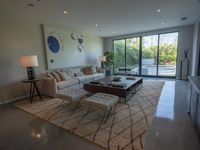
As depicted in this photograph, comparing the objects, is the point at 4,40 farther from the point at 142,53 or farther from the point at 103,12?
the point at 142,53

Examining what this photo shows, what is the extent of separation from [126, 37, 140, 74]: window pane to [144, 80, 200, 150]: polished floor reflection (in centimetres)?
463

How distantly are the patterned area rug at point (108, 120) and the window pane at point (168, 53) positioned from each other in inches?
147

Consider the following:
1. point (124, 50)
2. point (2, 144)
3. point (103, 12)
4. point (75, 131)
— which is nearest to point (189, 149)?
point (75, 131)

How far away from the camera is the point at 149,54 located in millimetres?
7113

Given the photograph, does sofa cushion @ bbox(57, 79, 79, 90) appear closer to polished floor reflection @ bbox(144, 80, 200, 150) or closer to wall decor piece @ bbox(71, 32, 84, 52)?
wall decor piece @ bbox(71, 32, 84, 52)

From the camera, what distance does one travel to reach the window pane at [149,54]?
6.91 meters

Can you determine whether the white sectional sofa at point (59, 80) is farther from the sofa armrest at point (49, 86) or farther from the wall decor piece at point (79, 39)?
the wall decor piece at point (79, 39)

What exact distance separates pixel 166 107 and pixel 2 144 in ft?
11.0

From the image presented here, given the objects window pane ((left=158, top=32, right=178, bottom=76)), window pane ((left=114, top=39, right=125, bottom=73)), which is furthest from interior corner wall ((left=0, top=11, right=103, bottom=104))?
window pane ((left=158, top=32, right=178, bottom=76))

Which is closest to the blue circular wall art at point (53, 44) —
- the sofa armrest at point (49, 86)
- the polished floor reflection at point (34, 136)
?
the sofa armrest at point (49, 86)

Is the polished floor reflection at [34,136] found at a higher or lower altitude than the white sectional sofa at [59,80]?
lower

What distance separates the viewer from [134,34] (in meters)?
7.29

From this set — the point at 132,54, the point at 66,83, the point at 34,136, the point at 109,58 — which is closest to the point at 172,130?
the point at 34,136

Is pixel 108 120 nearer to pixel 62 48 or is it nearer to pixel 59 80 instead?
pixel 59 80
